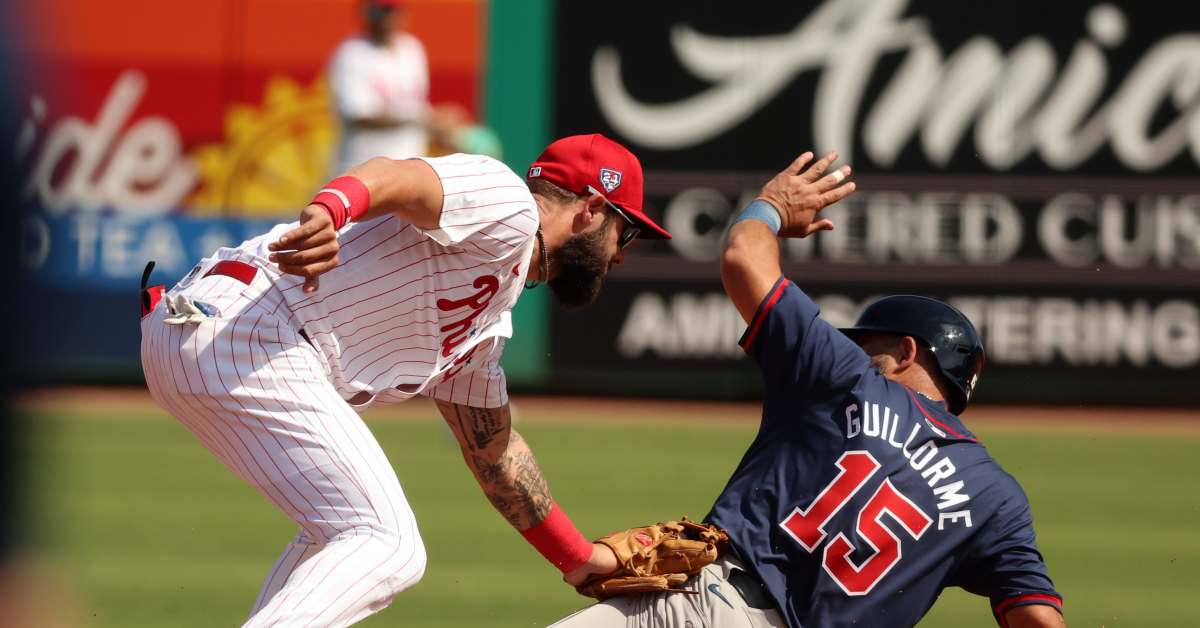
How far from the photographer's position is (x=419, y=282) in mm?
3791

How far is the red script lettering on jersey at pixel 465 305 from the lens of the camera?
383cm

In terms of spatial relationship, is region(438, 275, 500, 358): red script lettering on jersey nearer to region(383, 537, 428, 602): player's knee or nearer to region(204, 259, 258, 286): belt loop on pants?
region(204, 259, 258, 286): belt loop on pants

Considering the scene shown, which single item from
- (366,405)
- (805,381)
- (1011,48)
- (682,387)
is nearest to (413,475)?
(682,387)

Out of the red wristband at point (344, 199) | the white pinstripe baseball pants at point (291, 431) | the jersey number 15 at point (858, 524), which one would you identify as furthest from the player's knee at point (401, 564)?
the jersey number 15 at point (858, 524)

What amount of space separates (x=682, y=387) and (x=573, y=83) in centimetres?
263

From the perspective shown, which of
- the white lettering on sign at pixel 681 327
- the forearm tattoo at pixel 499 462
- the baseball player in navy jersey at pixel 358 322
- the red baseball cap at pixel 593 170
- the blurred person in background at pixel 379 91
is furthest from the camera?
the white lettering on sign at pixel 681 327

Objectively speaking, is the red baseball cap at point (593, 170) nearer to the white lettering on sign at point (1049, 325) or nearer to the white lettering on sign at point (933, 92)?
the white lettering on sign at point (1049, 325)

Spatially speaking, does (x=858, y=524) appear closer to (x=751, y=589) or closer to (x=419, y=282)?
(x=751, y=589)

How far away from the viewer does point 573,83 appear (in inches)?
488

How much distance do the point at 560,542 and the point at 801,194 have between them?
45.7 inches

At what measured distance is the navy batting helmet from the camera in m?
4.08

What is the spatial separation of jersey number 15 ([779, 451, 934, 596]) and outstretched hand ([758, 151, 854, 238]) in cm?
68

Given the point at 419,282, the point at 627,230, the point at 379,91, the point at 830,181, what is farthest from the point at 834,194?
the point at 379,91

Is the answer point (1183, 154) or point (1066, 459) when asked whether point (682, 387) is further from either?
point (1183, 154)
